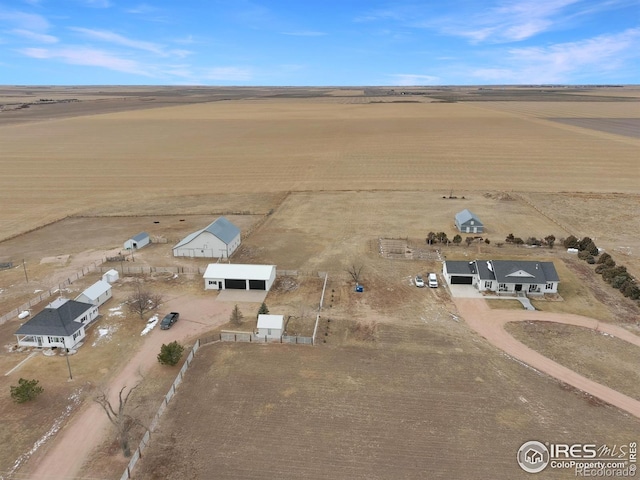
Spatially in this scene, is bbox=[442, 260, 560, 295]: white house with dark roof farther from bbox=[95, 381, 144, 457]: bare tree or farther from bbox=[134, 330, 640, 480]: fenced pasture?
bbox=[95, 381, 144, 457]: bare tree

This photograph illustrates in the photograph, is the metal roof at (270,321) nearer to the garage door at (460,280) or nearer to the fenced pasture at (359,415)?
the fenced pasture at (359,415)

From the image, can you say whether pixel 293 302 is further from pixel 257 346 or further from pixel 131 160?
pixel 131 160

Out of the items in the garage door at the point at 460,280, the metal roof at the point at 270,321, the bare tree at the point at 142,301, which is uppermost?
the metal roof at the point at 270,321

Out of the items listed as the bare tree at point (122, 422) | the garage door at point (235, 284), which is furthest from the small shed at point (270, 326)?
the bare tree at point (122, 422)

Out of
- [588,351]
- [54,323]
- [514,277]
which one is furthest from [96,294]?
[588,351]

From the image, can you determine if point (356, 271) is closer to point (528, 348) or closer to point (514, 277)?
point (514, 277)

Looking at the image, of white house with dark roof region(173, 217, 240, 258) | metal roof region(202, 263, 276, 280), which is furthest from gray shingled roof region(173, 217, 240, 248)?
metal roof region(202, 263, 276, 280)
